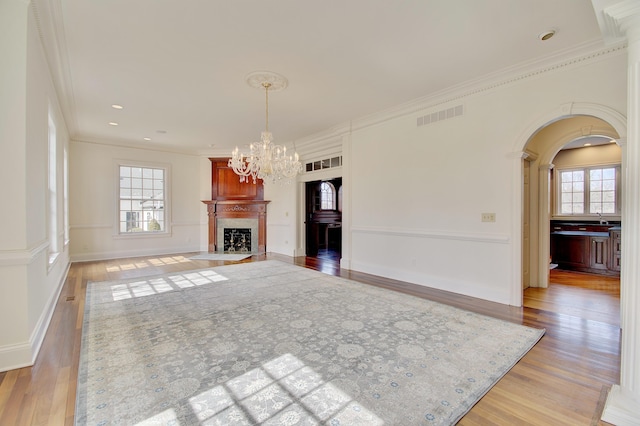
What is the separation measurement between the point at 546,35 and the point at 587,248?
487 centimetres

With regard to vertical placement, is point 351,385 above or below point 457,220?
below

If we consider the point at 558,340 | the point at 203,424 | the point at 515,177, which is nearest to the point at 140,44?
the point at 203,424

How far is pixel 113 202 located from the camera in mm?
7520

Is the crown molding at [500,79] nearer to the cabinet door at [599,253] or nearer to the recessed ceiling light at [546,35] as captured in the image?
the recessed ceiling light at [546,35]

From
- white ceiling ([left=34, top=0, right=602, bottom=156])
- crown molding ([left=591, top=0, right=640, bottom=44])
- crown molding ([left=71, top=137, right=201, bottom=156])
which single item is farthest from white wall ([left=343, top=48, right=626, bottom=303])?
crown molding ([left=71, top=137, right=201, bottom=156])

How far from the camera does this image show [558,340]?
2812 millimetres

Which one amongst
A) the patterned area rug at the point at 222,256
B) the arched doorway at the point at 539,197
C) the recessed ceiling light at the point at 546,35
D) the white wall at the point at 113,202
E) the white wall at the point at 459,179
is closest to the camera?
the recessed ceiling light at the point at 546,35

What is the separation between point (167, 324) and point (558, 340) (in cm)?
397

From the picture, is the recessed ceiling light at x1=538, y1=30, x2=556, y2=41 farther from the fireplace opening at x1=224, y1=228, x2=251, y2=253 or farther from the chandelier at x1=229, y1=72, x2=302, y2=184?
the fireplace opening at x1=224, y1=228, x2=251, y2=253

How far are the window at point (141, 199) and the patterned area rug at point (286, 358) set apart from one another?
4230 millimetres

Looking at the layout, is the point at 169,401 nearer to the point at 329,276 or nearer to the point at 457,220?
the point at 329,276

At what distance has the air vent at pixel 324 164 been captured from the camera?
22.3 feet

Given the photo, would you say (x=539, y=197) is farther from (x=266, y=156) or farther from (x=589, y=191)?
(x=266, y=156)

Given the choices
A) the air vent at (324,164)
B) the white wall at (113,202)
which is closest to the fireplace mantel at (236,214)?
the white wall at (113,202)
